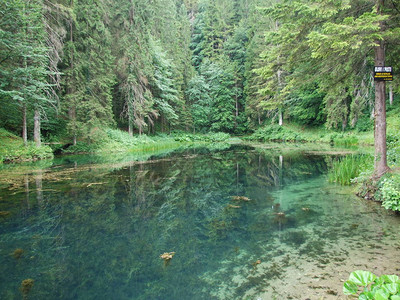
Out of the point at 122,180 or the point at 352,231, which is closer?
the point at 352,231

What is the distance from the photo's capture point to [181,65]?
36094mm

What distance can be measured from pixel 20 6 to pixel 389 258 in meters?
14.9

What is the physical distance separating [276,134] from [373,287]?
31.7m

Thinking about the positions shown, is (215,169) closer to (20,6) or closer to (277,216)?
(277,216)

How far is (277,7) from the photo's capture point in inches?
237

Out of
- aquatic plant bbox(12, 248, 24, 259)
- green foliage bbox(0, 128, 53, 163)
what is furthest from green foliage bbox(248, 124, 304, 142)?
aquatic plant bbox(12, 248, 24, 259)

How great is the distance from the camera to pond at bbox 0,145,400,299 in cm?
292

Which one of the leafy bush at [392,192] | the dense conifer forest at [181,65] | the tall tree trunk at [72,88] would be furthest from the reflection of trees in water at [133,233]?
the tall tree trunk at [72,88]

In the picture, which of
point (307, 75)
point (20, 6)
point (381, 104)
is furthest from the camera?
point (20, 6)

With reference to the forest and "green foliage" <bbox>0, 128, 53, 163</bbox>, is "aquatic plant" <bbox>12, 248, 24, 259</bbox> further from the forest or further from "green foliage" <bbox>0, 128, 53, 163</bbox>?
"green foliage" <bbox>0, 128, 53, 163</bbox>

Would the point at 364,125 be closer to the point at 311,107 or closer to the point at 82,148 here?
the point at 311,107

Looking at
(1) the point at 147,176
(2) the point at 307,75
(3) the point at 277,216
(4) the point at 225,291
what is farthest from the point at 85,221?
(2) the point at 307,75

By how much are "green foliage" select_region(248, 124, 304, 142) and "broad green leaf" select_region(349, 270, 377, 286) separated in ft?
94.6

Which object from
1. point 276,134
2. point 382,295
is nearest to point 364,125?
point 276,134
